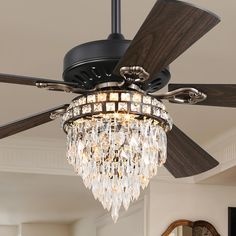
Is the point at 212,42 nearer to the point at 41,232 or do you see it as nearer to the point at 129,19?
the point at 129,19

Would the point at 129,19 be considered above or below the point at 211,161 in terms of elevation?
above

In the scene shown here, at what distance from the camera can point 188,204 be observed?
4.66 metres

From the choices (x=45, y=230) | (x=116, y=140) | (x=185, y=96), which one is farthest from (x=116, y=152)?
(x=45, y=230)

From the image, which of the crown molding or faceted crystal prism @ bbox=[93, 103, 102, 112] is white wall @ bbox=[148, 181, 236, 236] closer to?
the crown molding

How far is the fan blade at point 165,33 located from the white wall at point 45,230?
725cm

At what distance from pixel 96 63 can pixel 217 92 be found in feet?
1.25

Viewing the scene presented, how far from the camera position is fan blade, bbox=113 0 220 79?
1278 mm

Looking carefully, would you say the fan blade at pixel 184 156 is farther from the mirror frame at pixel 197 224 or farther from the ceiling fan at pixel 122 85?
the mirror frame at pixel 197 224

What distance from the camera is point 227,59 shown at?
2.87 m

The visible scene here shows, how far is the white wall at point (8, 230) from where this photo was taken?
8859 millimetres

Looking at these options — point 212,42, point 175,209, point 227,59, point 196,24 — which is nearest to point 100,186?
point 196,24

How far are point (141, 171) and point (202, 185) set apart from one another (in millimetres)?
3198

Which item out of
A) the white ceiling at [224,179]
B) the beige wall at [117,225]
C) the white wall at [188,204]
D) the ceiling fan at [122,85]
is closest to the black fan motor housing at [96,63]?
the ceiling fan at [122,85]

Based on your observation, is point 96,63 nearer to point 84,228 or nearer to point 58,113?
point 58,113
